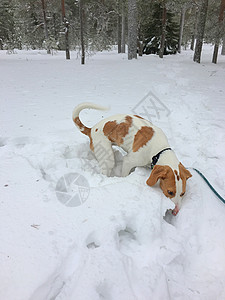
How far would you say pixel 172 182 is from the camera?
2139 millimetres

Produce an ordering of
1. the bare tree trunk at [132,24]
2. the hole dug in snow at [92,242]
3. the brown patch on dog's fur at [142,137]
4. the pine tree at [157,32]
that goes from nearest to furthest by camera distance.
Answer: the hole dug in snow at [92,242]
the brown patch on dog's fur at [142,137]
the bare tree trunk at [132,24]
the pine tree at [157,32]

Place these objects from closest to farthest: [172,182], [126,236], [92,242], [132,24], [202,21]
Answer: [92,242]
[126,236]
[172,182]
[202,21]
[132,24]

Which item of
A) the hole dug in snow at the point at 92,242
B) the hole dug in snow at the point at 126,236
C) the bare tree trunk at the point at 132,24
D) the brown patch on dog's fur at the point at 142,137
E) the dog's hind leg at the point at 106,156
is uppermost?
the bare tree trunk at the point at 132,24

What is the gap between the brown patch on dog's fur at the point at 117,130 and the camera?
2.69 meters

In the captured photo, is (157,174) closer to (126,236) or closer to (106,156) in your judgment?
(126,236)

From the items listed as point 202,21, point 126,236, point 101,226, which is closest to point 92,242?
point 101,226

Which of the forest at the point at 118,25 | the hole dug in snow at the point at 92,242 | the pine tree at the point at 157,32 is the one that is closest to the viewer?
the hole dug in snow at the point at 92,242

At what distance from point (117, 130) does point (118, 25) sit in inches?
A: 711

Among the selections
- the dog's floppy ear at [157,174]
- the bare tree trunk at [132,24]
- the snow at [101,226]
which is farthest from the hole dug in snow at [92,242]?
the bare tree trunk at [132,24]

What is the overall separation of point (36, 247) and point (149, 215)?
3.33 ft

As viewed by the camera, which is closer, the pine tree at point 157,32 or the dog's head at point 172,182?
the dog's head at point 172,182

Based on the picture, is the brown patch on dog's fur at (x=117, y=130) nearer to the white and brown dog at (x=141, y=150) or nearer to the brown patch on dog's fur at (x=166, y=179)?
the white and brown dog at (x=141, y=150)

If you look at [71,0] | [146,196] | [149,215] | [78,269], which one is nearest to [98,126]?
[146,196]

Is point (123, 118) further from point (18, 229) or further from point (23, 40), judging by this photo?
point (23, 40)
